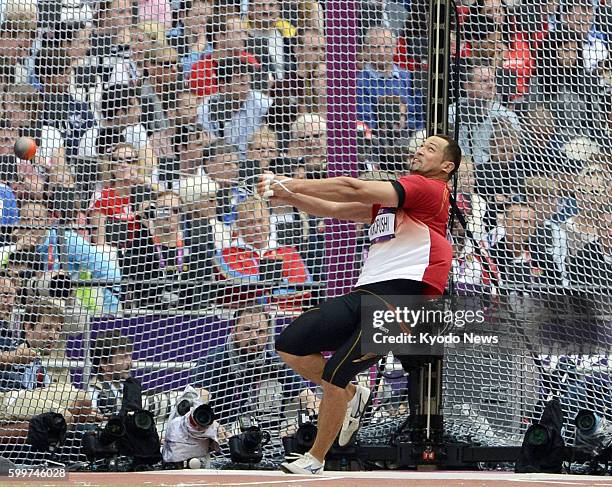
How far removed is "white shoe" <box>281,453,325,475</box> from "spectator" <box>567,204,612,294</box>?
3.11m

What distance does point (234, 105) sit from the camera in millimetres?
9062

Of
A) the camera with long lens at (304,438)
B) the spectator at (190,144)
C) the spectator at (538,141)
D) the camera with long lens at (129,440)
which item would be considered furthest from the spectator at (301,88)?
the camera with long lens at (129,440)

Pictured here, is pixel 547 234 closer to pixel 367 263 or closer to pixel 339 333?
pixel 367 263

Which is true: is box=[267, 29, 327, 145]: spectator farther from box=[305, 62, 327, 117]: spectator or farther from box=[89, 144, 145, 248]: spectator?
box=[89, 144, 145, 248]: spectator

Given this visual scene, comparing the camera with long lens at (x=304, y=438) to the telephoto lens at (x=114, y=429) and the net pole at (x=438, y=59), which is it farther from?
the net pole at (x=438, y=59)

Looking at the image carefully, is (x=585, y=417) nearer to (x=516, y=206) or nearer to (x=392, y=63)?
(x=516, y=206)

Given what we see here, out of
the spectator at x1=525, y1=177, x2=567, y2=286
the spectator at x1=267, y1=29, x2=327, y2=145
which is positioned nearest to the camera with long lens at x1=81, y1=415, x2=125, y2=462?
the spectator at x1=267, y1=29, x2=327, y2=145

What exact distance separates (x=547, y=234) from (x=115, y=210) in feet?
10.3

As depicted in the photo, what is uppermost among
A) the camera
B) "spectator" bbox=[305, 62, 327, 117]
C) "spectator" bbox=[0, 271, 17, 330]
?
"spectator" bbox=[305, 62, 327, 117]

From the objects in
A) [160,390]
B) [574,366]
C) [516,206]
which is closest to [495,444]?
Answer: [574,366]

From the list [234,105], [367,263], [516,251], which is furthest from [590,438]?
[234,105]

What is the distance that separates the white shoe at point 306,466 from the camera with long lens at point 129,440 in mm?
1638

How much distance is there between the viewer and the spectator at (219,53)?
9.06 meters

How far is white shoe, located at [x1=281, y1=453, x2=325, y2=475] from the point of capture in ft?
21.4
